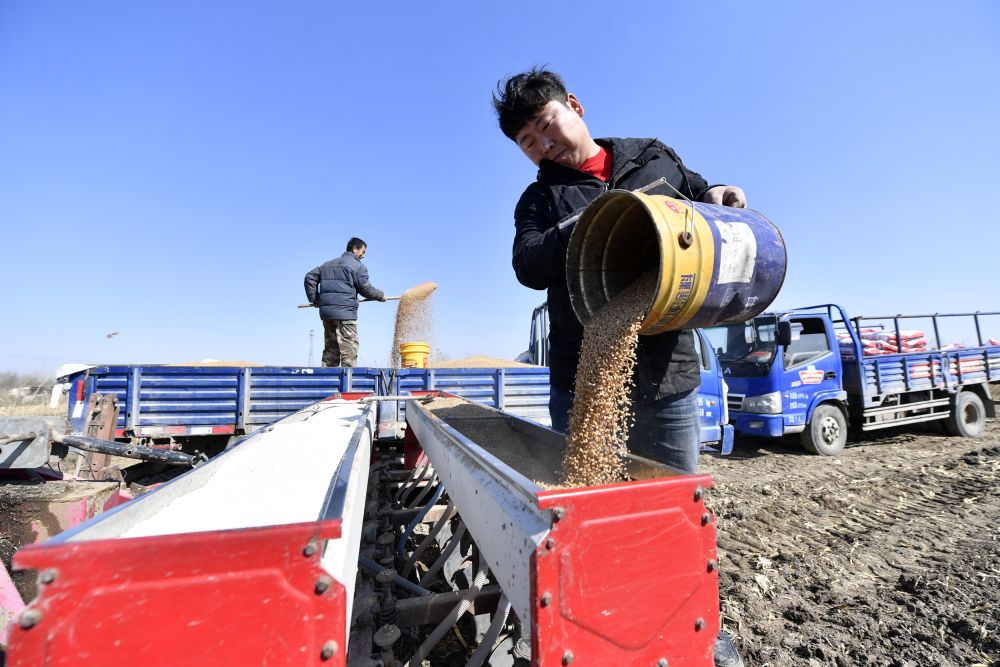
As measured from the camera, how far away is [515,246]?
7.14ft

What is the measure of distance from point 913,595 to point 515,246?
3.02 metres

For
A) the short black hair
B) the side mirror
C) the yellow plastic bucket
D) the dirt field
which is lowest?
the dirt field

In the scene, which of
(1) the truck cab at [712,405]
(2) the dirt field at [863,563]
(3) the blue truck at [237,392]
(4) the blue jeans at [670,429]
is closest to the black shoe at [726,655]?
(4) the blue jeans at [670,429]

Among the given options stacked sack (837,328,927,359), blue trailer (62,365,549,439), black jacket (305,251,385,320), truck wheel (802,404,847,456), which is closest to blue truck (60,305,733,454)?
blue trailer (62,365,549,439)

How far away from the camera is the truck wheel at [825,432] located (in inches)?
281

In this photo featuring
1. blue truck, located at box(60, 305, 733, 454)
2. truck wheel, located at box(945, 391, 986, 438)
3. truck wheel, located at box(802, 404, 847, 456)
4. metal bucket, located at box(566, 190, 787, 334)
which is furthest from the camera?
truck wheel, located at box(945, 391, 986, 438)

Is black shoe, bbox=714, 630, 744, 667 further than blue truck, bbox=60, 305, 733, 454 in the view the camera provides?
No

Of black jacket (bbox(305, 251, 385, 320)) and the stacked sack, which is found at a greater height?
black jacket (bbox(305, 251, 385, 320))

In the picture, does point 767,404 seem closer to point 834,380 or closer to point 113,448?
point 834,380

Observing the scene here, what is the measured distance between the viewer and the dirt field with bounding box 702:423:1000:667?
7.47 ft

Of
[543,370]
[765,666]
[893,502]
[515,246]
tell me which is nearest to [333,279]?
[543,370]

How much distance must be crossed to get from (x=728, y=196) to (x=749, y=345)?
6.16 m

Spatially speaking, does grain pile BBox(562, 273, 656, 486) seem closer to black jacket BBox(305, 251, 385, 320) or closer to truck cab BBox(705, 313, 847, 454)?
black jacket BBox(305, 251, 385, 320)

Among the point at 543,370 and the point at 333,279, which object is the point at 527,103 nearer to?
the point at 543,370
